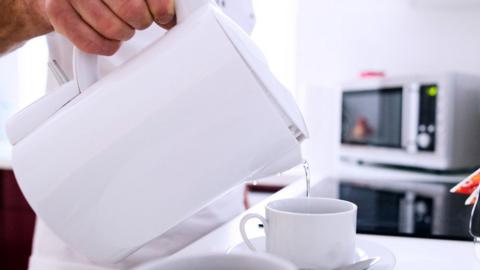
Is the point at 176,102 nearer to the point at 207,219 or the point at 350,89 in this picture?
the point at 207,219

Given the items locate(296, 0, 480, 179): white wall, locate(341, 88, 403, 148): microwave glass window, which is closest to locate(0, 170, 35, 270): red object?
locate(296, 0, 480, 179): white wall

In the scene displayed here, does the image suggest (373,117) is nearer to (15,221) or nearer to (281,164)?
(281,164)

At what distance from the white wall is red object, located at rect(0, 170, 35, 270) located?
1221 mm

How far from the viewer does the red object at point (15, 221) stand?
182cm

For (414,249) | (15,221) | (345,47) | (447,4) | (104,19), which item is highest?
(447,4)

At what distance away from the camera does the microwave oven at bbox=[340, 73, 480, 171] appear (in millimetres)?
1333

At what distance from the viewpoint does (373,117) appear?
5.16 ft

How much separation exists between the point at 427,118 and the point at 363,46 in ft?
2.15

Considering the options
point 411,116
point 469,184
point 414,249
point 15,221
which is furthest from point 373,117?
point 15,221

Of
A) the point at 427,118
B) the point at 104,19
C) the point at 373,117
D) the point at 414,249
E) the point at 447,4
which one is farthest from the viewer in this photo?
the point at 447,4

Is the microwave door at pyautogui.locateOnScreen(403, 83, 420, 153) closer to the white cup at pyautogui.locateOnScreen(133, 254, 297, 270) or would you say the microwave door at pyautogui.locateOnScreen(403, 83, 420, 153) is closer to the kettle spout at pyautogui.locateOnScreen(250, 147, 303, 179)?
the kettle spout at pyautogui.locateOnScreen(250, 147, 303, 179)

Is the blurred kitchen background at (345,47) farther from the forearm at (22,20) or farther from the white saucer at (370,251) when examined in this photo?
the forearm at (22,20)

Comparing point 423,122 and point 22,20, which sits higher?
point 22,20

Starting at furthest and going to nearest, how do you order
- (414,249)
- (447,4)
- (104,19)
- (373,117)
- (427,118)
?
(447,4) < (373,117) < (427,118) < (414,249) < (104,19)
